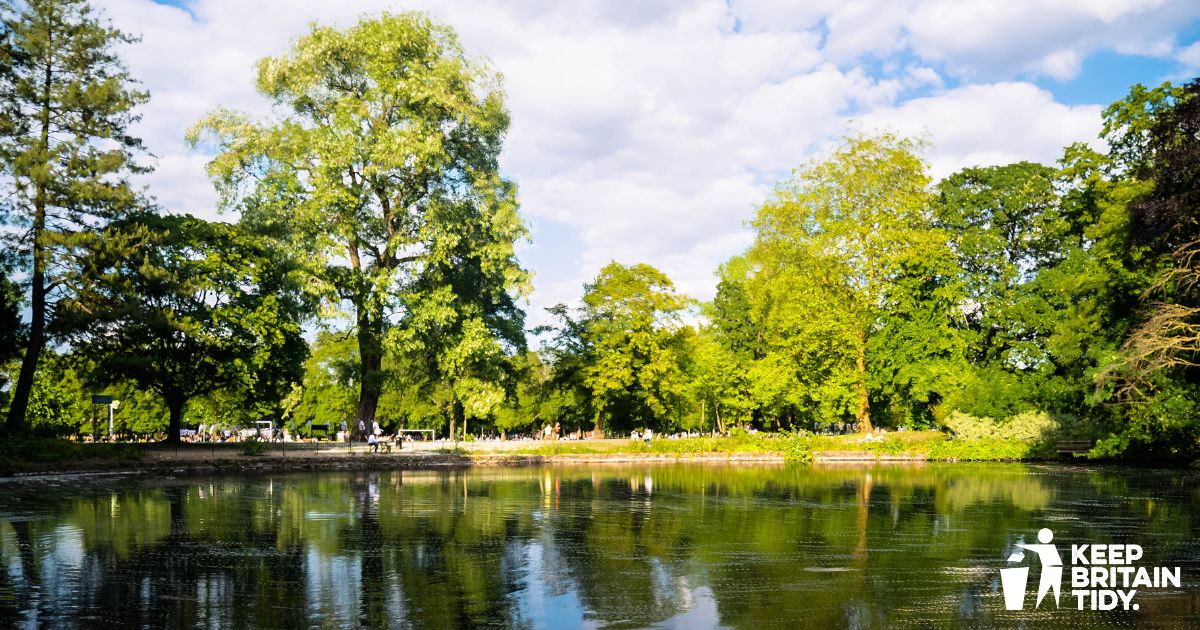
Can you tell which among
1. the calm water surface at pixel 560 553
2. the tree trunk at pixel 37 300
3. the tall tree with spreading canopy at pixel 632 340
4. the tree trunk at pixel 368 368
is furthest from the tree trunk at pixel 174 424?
the tall tree with spreading canopy at pixel 632 340

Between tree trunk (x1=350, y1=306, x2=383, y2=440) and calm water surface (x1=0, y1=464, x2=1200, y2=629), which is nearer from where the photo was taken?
calm water surface (x1=0, y1=464, x2=1200, y2=629)

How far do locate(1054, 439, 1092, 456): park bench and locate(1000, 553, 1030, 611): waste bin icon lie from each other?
109 ft

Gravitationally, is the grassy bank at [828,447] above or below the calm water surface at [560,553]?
below

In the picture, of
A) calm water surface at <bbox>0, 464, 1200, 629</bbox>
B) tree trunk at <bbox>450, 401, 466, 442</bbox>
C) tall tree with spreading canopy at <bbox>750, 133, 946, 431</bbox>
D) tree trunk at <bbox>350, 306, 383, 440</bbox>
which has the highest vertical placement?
tall tree with spreading canopy at <bbox>750, 133, 946, 431</bbox>

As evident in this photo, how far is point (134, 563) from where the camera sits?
41.0 ft

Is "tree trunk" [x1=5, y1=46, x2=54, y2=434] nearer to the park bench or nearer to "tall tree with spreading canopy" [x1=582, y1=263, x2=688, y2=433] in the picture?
"tall tree with spreading canopy" [x1=582, y1=263, x2=688, y2=433]

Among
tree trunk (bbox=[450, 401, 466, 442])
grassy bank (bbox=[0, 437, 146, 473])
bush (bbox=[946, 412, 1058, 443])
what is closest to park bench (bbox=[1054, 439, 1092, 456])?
bush (bbox=[946, 412, 1058, 443])

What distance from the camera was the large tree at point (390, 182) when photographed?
3934 centimetres

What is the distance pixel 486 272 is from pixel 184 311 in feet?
48.0

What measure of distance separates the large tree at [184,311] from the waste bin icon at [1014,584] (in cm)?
3129

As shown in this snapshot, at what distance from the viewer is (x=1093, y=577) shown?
461 inches

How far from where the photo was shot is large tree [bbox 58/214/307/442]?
32812mm

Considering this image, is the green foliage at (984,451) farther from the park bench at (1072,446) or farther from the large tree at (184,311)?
the large tree at (184,311)

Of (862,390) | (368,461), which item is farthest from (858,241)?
(368,461)
